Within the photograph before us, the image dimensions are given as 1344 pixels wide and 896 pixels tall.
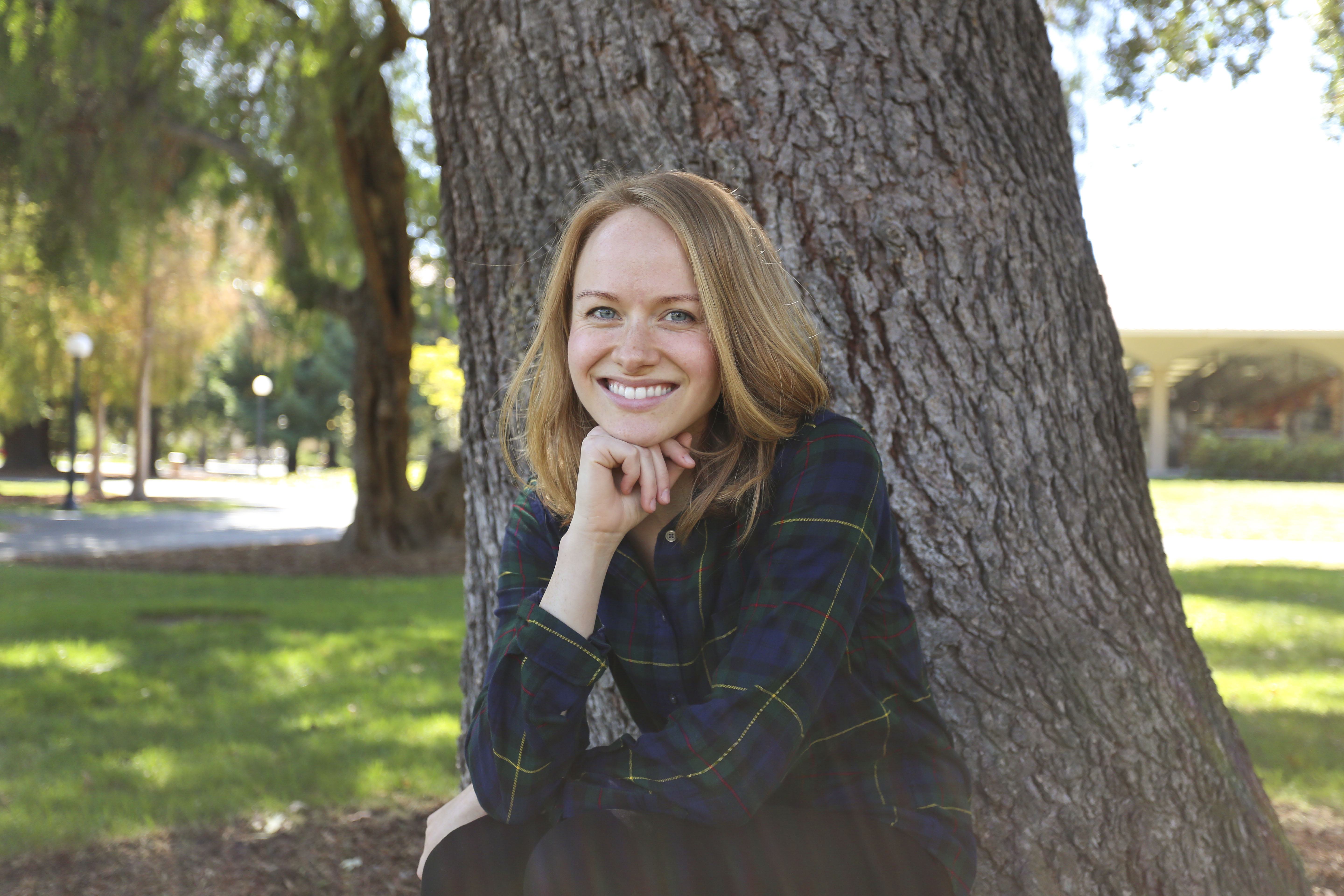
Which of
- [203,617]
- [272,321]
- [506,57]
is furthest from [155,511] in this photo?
[506,57]

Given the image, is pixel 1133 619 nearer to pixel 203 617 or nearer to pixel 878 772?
pixel 878 772

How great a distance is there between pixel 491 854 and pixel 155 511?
1912 centimetres

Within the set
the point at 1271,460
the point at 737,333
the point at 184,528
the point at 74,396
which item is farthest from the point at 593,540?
the point at 1271,460

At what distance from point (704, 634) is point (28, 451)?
1460 inches

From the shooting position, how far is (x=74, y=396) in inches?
680

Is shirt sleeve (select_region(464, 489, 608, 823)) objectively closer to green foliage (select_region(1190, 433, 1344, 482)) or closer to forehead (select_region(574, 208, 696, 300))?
forehead (select_region(574, 208, 696, 300))

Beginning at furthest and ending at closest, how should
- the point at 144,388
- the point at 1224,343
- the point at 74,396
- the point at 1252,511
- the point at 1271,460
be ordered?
the point at 1224,343
the point at 1271,460
the point at 144,388
the point at 74,396
the point at 1252,511

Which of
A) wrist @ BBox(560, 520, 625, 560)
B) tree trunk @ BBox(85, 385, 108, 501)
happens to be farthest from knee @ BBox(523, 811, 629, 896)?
tree trunk @ BBox(85, 385, 108, 501)

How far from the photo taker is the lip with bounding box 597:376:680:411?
1780 mm

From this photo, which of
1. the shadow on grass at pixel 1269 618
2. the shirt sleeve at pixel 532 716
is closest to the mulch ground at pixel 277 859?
the shirt sleeve at pixel 532 716

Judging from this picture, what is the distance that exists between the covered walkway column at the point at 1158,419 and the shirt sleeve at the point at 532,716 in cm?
2637

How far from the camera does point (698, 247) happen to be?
67.2 inches

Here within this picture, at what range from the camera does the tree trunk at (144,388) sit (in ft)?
61.5

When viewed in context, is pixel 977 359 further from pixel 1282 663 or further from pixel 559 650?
pixel 1282 663
